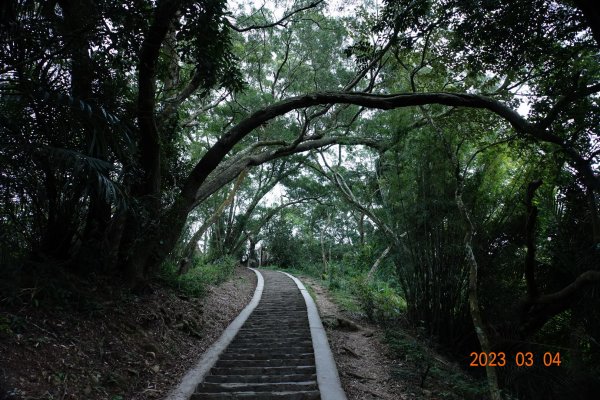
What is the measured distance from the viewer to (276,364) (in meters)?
5.42

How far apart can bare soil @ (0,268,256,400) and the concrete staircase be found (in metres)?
0.56

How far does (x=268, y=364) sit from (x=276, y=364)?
0.40ft

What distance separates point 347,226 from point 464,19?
24.4 meters

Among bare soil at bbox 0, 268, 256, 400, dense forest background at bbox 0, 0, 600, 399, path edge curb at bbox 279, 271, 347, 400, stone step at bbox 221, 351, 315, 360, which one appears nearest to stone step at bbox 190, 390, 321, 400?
path edge curb at bbox 279, 271, 347, 400

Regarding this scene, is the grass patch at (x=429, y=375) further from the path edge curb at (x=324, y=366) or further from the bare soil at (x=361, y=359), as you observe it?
the path edge curb at (x=324, y=366)

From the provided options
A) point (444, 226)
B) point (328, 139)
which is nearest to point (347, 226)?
point (328, 139)

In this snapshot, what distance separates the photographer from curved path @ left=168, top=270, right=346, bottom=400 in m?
4.41

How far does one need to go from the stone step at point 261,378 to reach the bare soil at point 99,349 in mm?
496

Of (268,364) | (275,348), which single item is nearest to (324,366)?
(268,364)

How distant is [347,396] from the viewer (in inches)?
174

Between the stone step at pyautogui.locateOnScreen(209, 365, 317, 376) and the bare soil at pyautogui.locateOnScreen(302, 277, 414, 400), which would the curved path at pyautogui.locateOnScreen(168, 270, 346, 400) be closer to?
the stone step at pyautogui.locateOnScreen(209, 365, 317, 376)

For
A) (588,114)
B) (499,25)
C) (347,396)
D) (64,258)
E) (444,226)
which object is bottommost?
(347,396)

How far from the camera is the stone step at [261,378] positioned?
4.86 m

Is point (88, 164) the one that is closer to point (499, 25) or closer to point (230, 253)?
point (499, 25)
